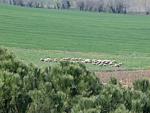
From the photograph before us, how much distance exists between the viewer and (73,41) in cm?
5347

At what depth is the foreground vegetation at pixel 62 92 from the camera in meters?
4.84

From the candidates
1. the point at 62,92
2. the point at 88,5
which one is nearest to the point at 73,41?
the point at 62,92

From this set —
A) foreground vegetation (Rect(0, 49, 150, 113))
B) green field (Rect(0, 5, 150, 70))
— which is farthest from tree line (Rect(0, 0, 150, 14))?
foreground vegetation (Rect(0, 49, 150, 113))

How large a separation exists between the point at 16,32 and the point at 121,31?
63.7 feet

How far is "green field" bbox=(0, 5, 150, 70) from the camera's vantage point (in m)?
40.2

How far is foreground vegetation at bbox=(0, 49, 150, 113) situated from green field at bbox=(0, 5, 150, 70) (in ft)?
83.9

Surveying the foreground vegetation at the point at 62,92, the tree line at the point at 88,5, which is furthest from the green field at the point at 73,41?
the tree line at the point at 88,5

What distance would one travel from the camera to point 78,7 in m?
136

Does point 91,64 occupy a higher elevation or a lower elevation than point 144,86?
lower

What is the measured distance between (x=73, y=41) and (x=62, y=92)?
1901 inches

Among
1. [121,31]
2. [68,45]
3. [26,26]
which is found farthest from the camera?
[121,31]

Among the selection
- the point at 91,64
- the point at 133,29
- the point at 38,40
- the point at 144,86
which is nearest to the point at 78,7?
the point at 133,29

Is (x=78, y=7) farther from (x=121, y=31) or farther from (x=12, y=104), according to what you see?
(x=12, y=104)

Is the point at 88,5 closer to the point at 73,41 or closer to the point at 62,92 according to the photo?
the point at 73,41
